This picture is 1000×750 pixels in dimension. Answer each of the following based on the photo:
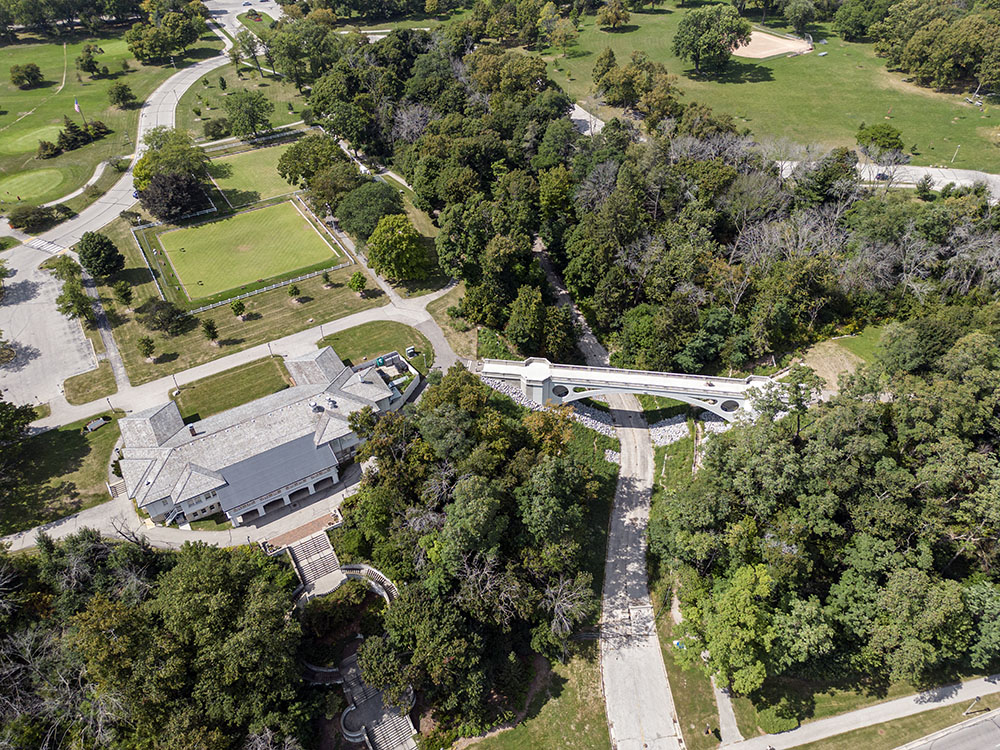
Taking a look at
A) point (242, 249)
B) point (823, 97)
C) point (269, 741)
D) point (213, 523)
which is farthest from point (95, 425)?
point (823, 97)

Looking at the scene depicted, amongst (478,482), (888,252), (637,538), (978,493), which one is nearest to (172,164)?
(478,482)

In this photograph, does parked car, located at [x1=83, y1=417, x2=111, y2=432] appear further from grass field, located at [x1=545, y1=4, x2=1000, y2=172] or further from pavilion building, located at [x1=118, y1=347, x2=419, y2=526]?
grass field, located at [x1=545, y1=4, x2=1000, y2=172]

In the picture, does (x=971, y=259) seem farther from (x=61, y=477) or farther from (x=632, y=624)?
(x=61, y=477)

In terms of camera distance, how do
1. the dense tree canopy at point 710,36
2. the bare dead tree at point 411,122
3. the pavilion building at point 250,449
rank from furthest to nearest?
the dense tree canopy at point 710,36 → the bare dead tree at point 411,122 → the pavilion building at point 250,449

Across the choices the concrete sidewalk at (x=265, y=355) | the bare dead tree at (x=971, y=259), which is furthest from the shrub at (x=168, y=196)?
the bare dead tree at (x=971, y=259)

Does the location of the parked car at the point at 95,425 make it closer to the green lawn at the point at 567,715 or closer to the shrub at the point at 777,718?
the green lawn at the point at 567,715

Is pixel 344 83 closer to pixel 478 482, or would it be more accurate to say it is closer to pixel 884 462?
pixel 478 482

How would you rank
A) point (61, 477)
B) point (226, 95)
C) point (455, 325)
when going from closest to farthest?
point (61, 477) < point (455, 325) < point (226, 95)
